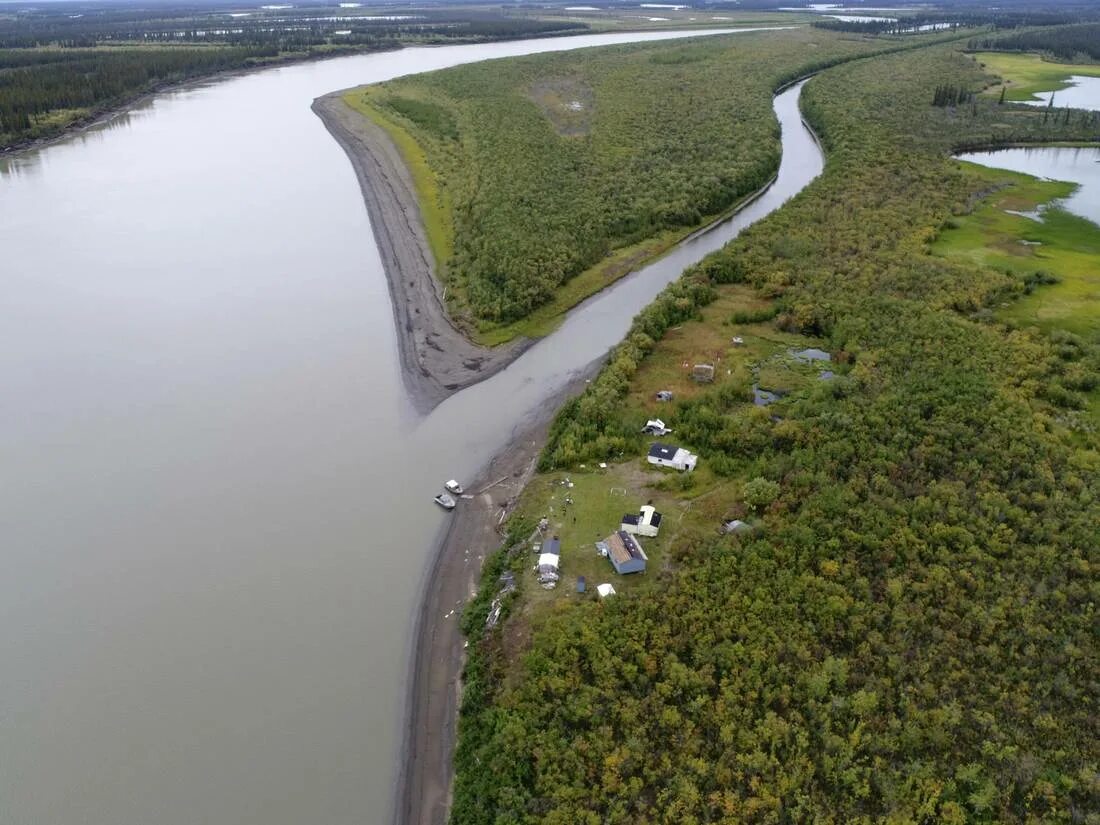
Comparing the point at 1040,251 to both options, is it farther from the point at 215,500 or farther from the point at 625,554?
the point at 215,500

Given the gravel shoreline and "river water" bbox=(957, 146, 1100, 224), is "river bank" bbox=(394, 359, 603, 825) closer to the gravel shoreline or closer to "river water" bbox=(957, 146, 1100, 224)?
the gravel shoreline

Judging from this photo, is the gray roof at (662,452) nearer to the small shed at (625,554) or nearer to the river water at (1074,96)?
the small shed at (625,554)

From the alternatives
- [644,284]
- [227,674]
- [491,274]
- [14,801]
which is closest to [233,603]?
[227,674]

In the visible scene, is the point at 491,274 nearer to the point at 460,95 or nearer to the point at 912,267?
the point at 912,267

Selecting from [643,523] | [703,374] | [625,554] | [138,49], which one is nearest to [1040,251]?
[703,374]

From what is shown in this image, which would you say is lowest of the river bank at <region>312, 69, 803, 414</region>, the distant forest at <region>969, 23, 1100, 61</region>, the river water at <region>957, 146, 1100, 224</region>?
the river water at <region>957, 146, 1100, 224</region>

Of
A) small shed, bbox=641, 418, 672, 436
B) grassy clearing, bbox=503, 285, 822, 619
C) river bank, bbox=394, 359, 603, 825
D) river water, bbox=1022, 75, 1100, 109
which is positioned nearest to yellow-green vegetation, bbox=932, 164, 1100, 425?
grassy clearing, bbox=503, 285, 822, 619
